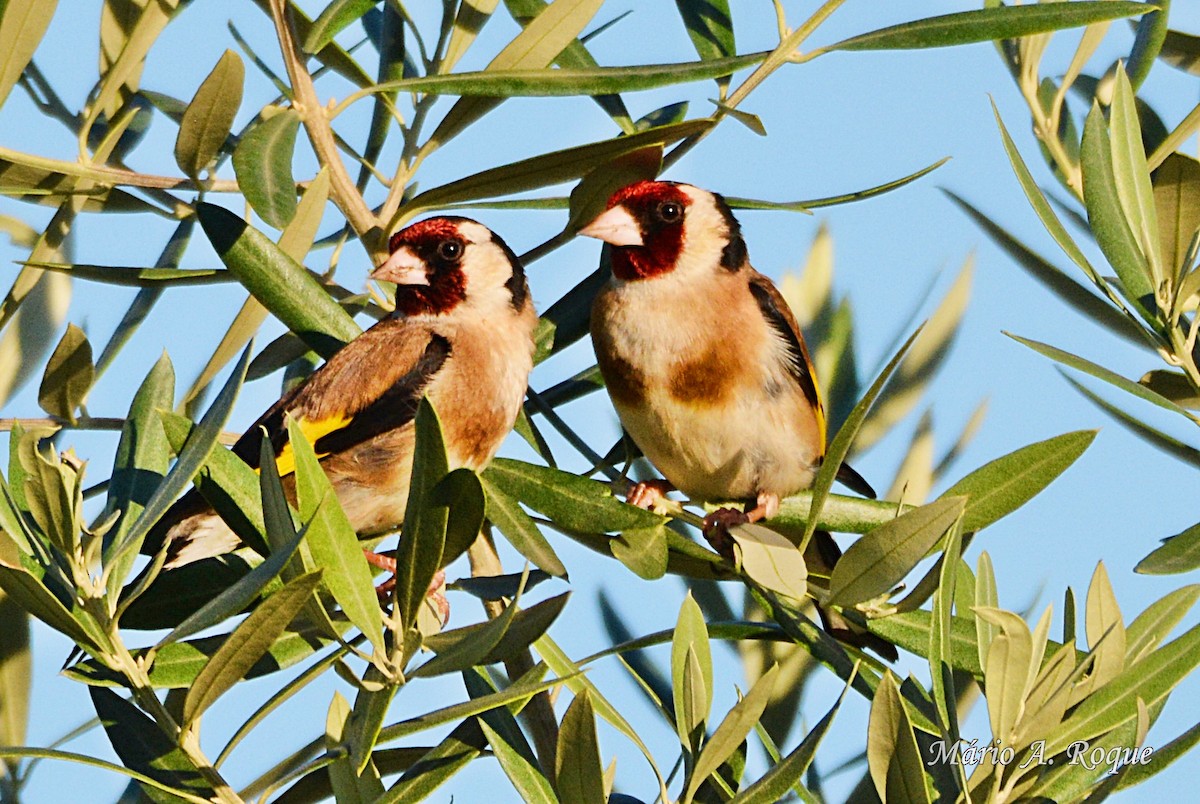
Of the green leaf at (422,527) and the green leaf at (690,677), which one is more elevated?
the green leaf at (422,527)

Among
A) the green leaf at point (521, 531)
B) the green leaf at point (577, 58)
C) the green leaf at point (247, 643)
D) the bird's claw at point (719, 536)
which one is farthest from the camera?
the green leaf at point (577, 58)

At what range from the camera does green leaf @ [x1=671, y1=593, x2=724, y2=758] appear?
180 centimetres

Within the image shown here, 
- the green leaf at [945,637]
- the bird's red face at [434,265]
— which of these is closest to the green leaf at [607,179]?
the bird's red face at [434,265]

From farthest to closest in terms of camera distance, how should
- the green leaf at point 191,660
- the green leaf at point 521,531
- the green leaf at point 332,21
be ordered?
the green leaf at point 332,21 < the green leaf at point 521,531 < the green leaf at point 191,660

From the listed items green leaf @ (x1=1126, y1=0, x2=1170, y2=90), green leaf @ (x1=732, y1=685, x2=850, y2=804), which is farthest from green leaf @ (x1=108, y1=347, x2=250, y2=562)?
green leaf @ (x1=1126, y1=0, x2=1170, y2=90)

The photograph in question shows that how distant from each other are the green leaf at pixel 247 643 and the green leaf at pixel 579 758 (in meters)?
0.36

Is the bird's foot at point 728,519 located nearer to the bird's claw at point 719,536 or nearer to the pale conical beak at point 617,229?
the bird's claw at point 719,536

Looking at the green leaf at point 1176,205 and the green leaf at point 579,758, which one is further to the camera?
the green leaf at point 1176,205

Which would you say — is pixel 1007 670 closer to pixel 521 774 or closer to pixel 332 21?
pixel 521 774

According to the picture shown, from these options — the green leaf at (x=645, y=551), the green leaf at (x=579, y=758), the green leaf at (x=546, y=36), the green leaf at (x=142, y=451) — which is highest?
the green leaf at (x=546, y=36)

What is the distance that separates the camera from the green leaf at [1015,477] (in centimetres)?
202

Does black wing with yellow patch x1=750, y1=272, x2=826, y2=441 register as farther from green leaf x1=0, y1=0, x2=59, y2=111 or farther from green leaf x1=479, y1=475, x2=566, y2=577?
green leaf x1=0, y1=0, x2=59, y2=111

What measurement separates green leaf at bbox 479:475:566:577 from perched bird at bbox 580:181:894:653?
0.82 meters

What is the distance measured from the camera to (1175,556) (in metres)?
2.08
